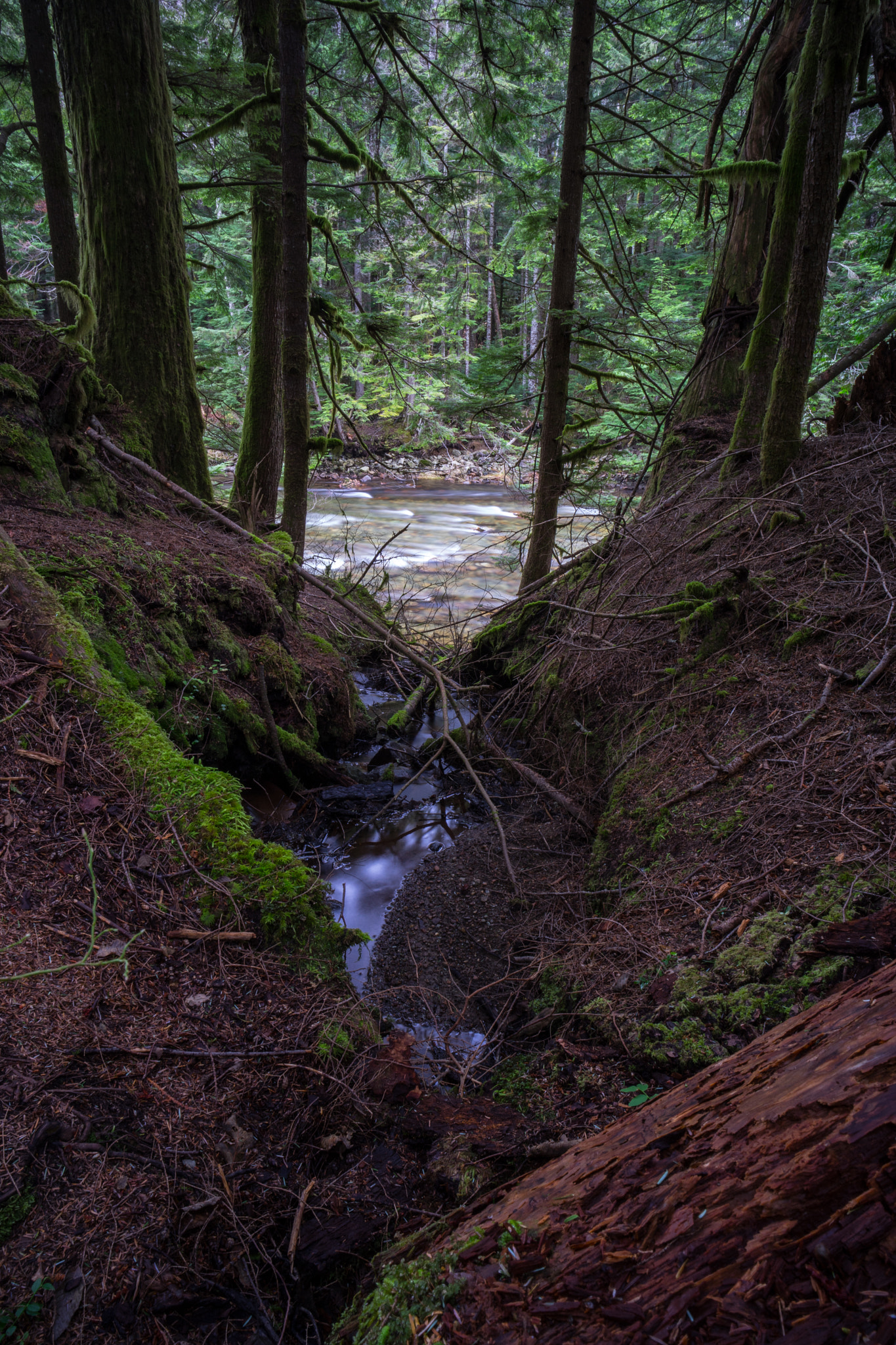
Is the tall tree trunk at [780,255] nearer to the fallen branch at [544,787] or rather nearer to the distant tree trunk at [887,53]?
the distant tree trunk at [887,53]

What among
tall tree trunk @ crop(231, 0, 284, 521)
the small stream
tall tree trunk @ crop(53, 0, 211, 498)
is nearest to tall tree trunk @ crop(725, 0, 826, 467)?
the small stream

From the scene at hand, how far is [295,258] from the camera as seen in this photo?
21.9 feet

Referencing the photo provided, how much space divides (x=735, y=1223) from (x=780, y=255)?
20.5ft

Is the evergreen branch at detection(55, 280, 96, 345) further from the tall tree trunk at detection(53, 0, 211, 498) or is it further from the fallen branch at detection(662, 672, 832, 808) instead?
the fallen branch at detection(662, 672, 832, 808)

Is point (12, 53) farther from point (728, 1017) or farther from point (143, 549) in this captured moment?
point (728, 1017)

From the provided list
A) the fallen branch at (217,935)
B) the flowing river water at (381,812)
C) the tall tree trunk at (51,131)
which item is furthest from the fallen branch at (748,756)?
the tall tree trunk at (51,131)

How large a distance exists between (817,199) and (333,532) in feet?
41.1

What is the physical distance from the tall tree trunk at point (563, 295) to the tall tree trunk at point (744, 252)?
1.44m

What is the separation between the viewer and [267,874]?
2611mm

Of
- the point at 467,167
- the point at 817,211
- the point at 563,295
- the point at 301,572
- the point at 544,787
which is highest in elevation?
the point at 467,167

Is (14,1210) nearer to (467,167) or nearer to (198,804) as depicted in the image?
(198,804)

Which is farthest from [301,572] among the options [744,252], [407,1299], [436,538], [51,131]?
[436,538]

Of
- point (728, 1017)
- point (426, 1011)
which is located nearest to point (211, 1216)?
point (728, 1017)

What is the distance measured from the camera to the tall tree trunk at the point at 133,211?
5.46 m
